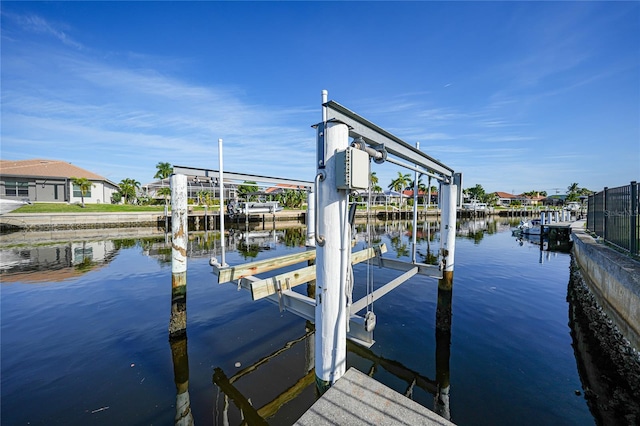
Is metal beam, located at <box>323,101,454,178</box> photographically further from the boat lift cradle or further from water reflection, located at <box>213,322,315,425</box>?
water reflection, located at <box>213,322,315,425</box>

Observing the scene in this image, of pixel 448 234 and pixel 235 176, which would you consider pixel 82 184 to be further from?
pixel 448 234

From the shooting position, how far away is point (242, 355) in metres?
6.22

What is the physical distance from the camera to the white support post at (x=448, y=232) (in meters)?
6.90

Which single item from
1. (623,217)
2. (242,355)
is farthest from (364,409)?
(623,217)

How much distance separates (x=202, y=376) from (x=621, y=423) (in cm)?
750

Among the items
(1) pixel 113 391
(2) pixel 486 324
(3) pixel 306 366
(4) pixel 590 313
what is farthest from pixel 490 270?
(1) pixel 113 391

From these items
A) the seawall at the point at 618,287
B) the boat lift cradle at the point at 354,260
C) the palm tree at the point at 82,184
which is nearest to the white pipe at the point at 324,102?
the boat lift cradle at the point at 354,260

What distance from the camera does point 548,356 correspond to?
633 centimetres

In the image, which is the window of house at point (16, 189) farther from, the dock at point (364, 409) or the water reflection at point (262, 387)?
the dock at point (364, 409)

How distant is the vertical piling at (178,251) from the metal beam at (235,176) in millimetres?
234

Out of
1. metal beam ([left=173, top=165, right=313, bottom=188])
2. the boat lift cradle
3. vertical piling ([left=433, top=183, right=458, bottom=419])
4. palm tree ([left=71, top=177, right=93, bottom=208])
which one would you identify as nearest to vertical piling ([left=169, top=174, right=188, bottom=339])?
metal beam ([left=173, top=165, right=313, bottom=188])

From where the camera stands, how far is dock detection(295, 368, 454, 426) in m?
2.69

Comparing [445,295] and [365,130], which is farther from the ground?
[365,130]

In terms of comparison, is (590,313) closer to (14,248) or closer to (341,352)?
(341,352)
